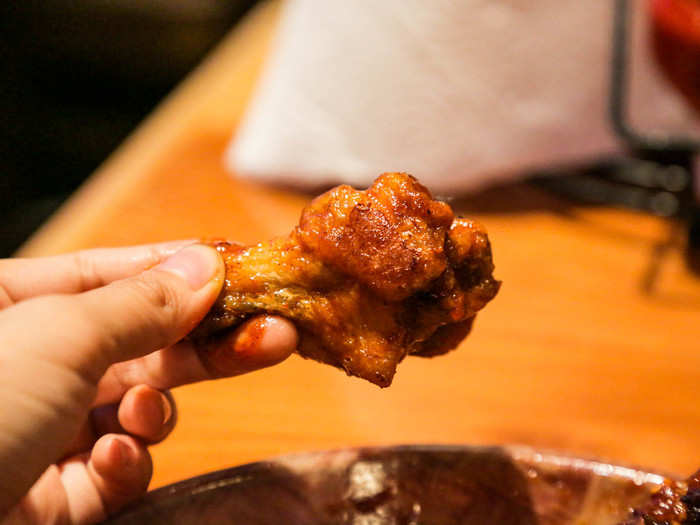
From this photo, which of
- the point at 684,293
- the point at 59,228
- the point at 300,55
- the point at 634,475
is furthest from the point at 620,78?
the point at 59,228

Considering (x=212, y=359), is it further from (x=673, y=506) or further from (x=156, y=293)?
(x=673, y=506)

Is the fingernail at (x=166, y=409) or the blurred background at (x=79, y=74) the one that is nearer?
the fingernail at (x=166, y=409)

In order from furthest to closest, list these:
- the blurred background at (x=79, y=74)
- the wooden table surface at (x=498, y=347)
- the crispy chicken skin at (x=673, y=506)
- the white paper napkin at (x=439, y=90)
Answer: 1. the blurred background at (x=79, y=74)
2. the white paper napkin at (x=439, y=90)
3. the wooden table surface at (x=498, y=347)
4. the crispy chicken skin at (x=673, y=506)

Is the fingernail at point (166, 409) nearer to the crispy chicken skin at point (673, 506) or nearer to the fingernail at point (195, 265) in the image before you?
the fingernail at point (195, 265)

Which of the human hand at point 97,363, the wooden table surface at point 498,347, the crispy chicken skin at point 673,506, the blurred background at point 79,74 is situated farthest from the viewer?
the blurred background at point 79,74

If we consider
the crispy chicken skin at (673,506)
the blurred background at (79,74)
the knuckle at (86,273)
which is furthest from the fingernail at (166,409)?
the blurred background at (79,74)

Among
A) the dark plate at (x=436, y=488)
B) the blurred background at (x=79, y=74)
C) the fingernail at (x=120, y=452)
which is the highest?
the dark plate at (x=436, y=488)

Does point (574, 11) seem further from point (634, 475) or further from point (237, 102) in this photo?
point (634, 475)

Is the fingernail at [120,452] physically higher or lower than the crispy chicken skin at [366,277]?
lower
